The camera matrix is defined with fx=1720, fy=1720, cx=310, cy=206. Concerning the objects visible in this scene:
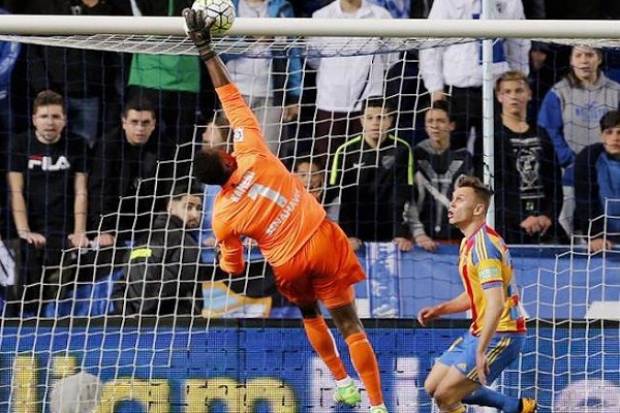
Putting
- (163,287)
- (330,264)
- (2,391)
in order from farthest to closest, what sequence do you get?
1. (163,287)
2. (2,391)
3. (330,264)

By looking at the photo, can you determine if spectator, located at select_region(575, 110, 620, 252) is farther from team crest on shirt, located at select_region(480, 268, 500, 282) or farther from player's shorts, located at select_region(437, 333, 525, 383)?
team crest on shirt, located at select_region(480, 268, 500, 282)

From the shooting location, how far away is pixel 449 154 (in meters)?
12.5

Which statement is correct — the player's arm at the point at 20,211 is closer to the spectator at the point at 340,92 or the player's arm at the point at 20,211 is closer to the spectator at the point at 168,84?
the spectator at the point at 168,84

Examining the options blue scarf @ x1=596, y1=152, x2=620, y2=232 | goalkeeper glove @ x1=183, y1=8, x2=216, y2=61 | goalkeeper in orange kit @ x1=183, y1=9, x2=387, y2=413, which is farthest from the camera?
blue scarf @ x1=596, y1=152, x2=620, y2=232

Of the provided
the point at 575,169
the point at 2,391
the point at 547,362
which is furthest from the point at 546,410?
the point at 2,391

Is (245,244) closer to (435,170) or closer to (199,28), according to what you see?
(435,170)

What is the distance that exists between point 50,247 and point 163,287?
1.02 metres

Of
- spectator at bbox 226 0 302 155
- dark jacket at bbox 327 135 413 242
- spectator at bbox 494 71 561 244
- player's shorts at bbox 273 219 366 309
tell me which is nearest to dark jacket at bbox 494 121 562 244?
spectator at bbox 494 71 561 244

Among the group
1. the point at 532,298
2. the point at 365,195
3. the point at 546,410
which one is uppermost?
the point at 365,195

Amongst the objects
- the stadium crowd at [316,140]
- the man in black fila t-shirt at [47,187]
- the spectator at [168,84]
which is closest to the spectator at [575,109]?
the stadium crowd at [316,140]

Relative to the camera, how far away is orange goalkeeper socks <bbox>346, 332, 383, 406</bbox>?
10.8 meters

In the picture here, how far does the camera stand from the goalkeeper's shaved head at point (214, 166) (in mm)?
10383

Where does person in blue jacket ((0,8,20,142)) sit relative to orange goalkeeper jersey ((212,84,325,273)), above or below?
above

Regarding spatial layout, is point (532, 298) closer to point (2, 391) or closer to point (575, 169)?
point (575, 169)
